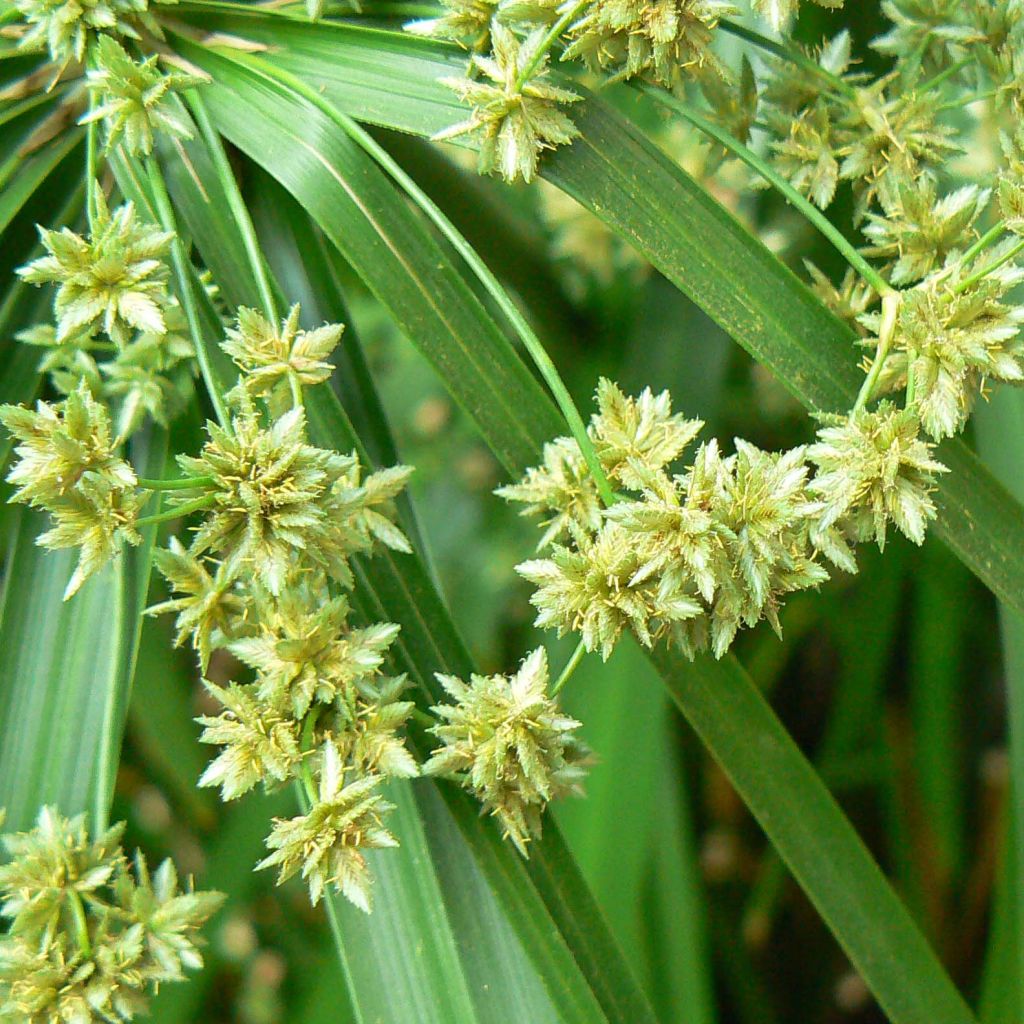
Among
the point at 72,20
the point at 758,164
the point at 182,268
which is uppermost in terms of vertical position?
the point at 72,20

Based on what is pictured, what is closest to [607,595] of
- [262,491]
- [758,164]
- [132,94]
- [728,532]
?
[728,532]

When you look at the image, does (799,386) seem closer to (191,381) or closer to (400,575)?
(400,575)

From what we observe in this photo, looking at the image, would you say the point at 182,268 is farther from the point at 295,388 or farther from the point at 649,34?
the point at 649,34

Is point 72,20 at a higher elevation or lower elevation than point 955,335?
higher

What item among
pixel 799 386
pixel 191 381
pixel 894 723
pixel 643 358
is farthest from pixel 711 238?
pixel 894 723

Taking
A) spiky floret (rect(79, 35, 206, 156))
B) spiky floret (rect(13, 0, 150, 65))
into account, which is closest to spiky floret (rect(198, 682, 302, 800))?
spiky floret (rect(79, 35, 206, 156))

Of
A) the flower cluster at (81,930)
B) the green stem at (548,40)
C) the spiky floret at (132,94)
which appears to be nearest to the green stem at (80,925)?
the flower cluster at (81,930)
